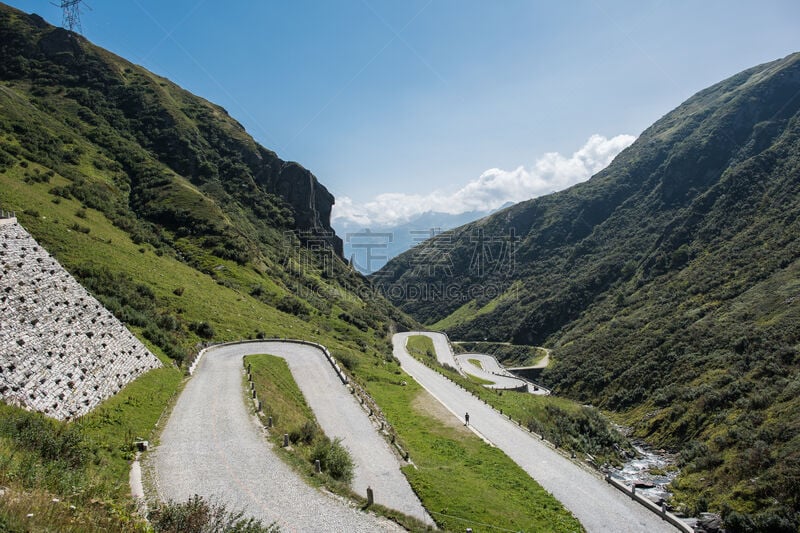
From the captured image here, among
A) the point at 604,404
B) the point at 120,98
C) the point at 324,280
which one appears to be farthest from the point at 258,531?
the point at 120,98

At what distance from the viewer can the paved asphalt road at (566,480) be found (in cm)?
1858

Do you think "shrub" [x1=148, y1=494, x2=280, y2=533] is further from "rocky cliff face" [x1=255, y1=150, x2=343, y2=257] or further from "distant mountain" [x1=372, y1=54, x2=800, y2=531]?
"rocky cliff face" [x1=255, y1=150, x2=343, y2=257]

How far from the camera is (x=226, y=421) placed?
20.2m

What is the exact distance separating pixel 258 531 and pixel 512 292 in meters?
160

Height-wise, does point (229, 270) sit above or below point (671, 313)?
above

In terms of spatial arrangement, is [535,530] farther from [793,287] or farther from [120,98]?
[120,98]

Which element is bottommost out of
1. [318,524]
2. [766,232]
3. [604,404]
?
[604,404]

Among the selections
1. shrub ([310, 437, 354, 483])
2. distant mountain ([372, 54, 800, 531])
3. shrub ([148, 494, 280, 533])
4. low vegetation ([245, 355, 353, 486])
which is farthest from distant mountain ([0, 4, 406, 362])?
distant mountain ([372, 54, 800, 531])

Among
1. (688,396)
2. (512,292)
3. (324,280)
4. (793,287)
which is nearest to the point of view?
(688,396)

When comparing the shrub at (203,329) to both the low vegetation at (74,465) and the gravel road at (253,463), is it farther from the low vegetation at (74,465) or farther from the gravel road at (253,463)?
the low vegetation at (74,465)

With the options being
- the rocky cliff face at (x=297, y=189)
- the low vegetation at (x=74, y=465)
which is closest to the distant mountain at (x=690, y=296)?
the low vegetation at (x=74, y=465)

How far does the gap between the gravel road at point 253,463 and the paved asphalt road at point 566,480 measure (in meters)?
8.19

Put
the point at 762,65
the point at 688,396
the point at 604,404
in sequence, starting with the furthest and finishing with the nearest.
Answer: the point at 762,65
the point at 604,404
the point at 688,396

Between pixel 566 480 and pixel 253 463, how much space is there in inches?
622
